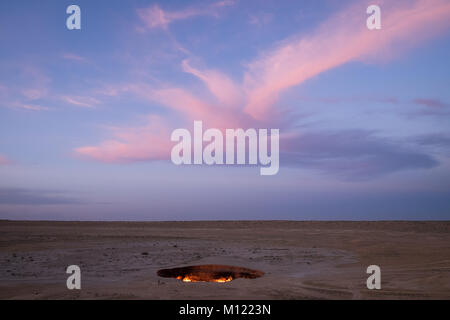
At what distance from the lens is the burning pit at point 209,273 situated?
11.4m

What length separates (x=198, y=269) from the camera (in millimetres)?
12078

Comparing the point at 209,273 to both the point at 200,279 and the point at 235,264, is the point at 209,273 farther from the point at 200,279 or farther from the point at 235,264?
the point at 235,264

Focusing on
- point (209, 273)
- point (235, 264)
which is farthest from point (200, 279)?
point (235, 264)

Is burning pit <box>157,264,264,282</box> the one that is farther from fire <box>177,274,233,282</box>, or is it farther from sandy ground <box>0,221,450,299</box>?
sandy ground <box>0,221,450,299</box>

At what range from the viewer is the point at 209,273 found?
38.8ft

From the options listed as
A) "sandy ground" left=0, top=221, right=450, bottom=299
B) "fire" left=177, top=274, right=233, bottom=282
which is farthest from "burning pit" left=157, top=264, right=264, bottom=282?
"sandy ground" left=0, top=221, right=450, bottom=299

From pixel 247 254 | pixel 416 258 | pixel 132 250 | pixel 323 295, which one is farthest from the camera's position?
pixel 132 250

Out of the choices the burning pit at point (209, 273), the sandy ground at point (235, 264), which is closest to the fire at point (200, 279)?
the burning pit at point (209, 273)

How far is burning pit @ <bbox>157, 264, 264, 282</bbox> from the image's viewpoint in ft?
37.2

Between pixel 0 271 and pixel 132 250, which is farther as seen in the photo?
pixel 132 250
